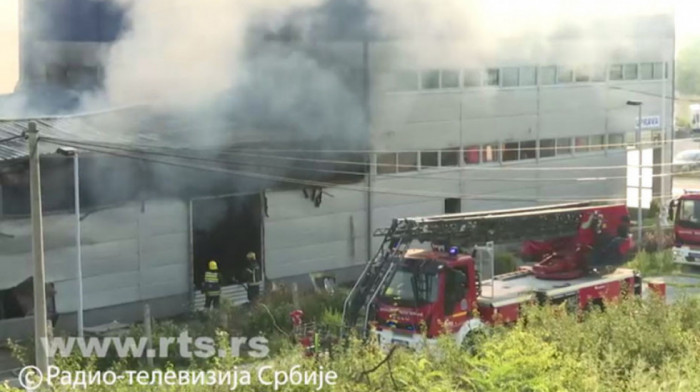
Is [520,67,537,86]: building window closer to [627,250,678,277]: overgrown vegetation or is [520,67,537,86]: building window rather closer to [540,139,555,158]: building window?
[540,139,555,158]: building window

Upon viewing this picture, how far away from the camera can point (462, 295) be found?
28.3 ft

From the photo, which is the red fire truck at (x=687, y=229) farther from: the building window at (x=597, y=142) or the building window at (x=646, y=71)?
the building window at (x=646, y=71)

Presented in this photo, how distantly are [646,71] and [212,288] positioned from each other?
370 inches

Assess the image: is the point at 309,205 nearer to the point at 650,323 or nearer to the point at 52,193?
the point at 52,193

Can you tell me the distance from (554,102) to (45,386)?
38.7 feet

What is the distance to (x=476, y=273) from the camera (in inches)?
350

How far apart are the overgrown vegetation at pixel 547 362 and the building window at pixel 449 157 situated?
23.6 feet

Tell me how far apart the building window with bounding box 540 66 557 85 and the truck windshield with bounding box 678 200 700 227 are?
288cm

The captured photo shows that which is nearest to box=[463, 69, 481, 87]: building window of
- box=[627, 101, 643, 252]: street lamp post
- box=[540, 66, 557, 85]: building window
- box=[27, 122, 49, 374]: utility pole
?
box=[540, 66, 557, 85]: building window

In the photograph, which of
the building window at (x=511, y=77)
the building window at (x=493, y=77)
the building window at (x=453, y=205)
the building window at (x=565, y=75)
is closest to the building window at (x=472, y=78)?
the building window at (x=493, y=77)

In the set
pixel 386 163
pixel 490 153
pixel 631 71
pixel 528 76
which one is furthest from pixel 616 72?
pixel 386 163

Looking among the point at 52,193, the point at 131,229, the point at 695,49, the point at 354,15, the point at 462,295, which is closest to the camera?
the point at 462,295

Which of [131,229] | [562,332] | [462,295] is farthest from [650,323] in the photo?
[131,229]

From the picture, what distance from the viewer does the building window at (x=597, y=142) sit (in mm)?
16516
